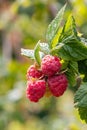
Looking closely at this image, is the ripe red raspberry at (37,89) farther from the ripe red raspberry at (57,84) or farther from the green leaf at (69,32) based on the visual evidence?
the green leaf at (69,32)

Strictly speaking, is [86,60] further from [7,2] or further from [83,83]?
[7,2]

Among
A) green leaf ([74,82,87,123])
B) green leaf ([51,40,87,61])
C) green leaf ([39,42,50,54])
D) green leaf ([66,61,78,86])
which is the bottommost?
green leaf ([74,82,87,123])

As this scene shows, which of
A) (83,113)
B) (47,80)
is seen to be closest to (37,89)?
(47,80)

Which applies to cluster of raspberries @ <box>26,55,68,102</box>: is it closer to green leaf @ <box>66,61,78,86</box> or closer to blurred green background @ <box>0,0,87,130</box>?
green leaf @ <box>66,61,78,86</box>

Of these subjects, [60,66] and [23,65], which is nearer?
[60,66]

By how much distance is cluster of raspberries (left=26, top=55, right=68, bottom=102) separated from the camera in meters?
1.41

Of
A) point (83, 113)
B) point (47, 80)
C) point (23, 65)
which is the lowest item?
point (83, 113)

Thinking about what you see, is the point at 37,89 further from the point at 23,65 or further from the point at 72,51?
the point at 23,65

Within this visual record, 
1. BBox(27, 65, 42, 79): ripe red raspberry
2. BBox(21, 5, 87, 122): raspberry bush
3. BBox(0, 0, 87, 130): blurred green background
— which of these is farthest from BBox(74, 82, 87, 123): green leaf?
BBox(0, 0, 87, 130): blurred green background

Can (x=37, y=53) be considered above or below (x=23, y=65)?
below

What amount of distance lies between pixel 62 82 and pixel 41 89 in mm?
61

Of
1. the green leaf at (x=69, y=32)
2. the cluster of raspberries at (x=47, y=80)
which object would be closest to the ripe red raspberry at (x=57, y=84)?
the cluster of raspberries at (x=47, y=80)

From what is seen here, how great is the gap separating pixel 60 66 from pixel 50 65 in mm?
35

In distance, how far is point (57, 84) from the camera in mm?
1406
